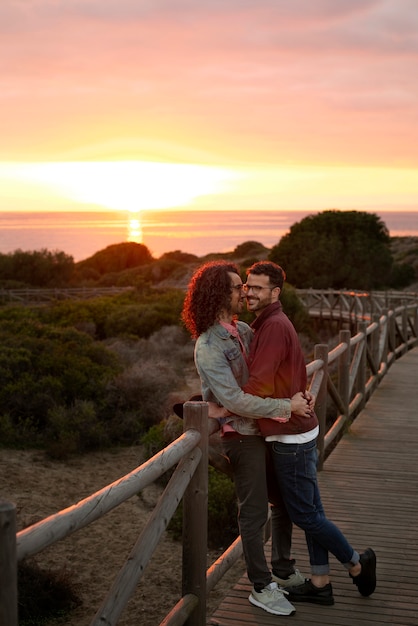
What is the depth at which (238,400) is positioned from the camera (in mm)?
3660

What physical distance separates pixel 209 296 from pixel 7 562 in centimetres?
184

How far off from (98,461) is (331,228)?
34.3 meters

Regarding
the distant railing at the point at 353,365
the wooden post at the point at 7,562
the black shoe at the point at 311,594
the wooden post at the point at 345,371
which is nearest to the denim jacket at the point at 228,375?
the black shoe at the point at 311,594

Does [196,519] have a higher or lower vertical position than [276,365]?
lower

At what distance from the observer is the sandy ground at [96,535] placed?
7.60 m

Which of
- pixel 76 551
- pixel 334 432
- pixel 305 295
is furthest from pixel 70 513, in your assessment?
pixel 305 295

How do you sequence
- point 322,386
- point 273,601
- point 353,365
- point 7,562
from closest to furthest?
point 7,562, point 273,601, point 322,386, point 353,365

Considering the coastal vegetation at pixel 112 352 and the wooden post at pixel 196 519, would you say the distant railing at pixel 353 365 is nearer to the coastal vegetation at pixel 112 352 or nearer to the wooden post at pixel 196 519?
the wooden post at pixel 196 519

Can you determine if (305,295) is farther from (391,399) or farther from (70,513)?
(70,513)

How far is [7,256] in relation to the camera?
4631 cm

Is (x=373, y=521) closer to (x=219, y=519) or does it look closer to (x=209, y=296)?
(x=209, y=296)

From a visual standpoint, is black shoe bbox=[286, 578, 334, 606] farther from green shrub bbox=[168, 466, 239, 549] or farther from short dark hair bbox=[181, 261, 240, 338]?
green shrub bbox=[168, 466, 239, 549]

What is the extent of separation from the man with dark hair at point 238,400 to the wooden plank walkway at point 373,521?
0.75 ft

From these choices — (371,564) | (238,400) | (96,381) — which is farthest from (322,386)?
(96,381)
